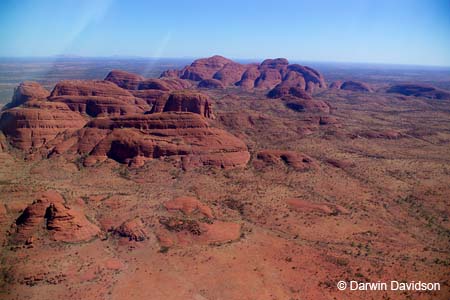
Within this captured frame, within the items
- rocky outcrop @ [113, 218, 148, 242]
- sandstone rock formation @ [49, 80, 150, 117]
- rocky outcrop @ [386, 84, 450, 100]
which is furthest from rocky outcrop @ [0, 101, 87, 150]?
rocky outcrop @ [386, 84, 450, 100]

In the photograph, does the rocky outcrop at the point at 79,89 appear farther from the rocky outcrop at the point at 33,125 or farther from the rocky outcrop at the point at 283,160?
the rocky outcrop at the point at 283,160

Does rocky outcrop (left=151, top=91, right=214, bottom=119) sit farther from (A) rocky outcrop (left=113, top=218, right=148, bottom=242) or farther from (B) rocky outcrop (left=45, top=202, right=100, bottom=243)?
(B) rocky outcrop (left=45, top=202, right=100, bottom=243)

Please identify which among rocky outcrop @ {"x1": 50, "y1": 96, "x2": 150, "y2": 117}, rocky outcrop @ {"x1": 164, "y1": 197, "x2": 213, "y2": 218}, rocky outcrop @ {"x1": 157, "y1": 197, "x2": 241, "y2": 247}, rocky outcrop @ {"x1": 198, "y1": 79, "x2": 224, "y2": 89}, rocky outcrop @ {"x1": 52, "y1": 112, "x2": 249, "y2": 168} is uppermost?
rocky outcrop @ {"x1": 198, "y1": 79, "x2": 224, "y2": 89}

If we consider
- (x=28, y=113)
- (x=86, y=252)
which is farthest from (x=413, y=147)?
(x=28, y=113)

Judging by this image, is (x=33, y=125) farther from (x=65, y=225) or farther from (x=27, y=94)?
(x=65, y=225)

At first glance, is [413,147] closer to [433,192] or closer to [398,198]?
[433,192]

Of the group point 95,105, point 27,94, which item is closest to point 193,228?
point 95,105
